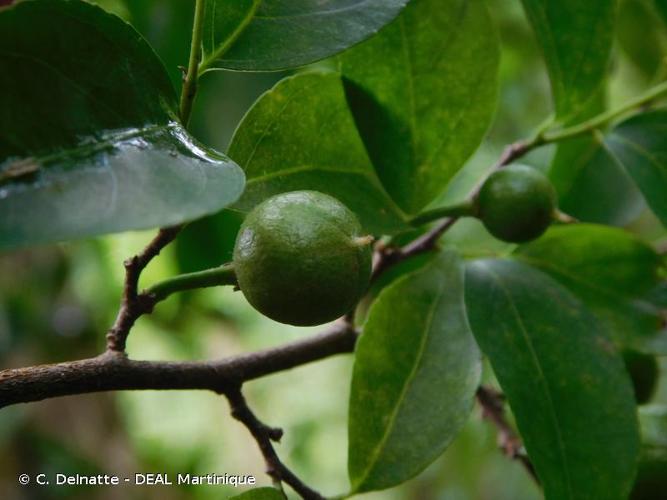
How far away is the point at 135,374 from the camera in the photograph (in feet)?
2.38

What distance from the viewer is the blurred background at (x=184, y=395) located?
2305 millimetres

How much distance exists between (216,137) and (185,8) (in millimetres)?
234

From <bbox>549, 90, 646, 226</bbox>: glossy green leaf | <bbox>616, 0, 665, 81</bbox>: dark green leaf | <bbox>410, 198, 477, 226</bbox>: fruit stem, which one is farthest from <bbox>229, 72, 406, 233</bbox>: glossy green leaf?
<bbox>616, 0, 665, 81</bbox>: dark green leaf

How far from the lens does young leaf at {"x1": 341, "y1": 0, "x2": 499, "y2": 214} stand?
0.90m

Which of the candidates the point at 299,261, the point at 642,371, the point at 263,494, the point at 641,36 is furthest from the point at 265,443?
the point at 641,36

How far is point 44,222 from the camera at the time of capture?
461mm

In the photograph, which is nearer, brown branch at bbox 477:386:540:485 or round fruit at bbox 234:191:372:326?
round fruit at bbox 234:191:372:326

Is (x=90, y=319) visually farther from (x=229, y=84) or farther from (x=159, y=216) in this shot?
(x=159, y=216)

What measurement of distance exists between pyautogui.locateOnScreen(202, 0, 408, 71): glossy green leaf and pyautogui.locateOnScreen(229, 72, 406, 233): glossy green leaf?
0.21 feet

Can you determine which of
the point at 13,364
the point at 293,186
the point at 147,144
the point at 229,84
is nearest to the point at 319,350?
the point at 293,186

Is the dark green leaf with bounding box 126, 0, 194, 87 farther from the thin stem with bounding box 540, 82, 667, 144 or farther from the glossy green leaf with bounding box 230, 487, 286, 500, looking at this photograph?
the glossy green leaf with bounding box 230, 487, 286, 500

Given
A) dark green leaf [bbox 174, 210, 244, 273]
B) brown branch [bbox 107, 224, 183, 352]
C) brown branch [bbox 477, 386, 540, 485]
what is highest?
brown branch [bbox 107, 224, 183, 352]

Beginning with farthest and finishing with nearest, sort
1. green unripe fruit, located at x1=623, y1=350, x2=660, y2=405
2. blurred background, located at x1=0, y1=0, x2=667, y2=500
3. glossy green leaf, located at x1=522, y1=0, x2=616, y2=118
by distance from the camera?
1. blurred background, located at x1=0, y1=0, x2=667, y2=500
2. green unripe fruit, located at x1=623, y1=350, x2=660, y2=405
3. glossy green leaf, located at x1=522, y1=0, x2=616, y2=118

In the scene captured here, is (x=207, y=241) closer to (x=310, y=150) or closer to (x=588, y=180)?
(x=310, y=150)
